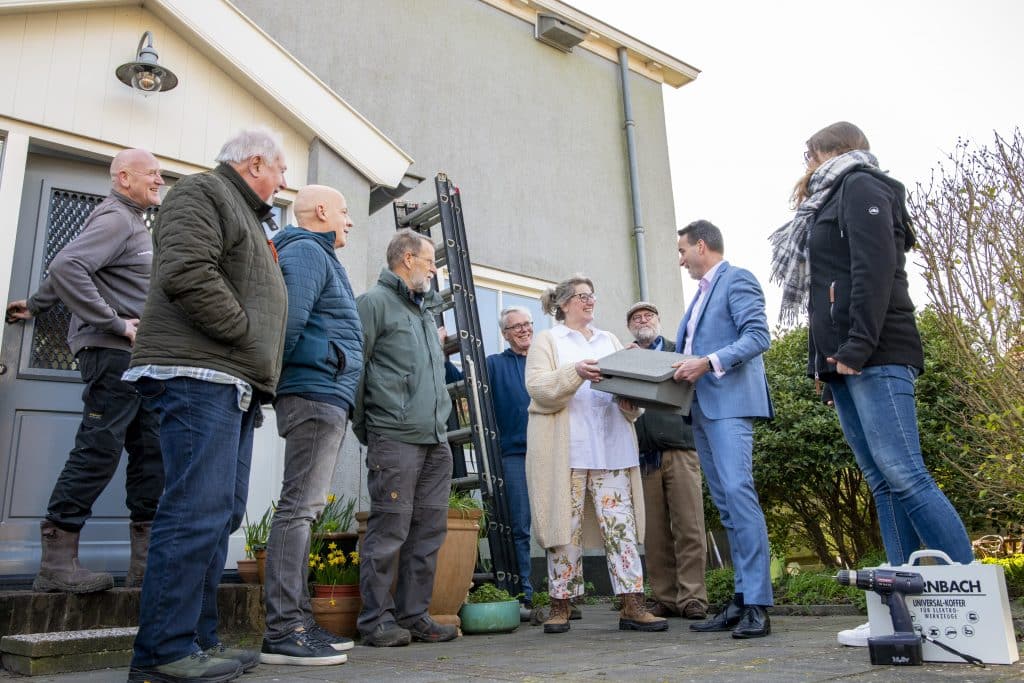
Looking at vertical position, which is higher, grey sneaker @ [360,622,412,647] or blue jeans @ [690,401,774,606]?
blue jeans @ [690,401,774,606]

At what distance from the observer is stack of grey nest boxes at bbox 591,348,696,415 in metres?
3.55

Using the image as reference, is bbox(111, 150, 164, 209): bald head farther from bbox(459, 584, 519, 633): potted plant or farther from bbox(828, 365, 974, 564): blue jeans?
bbox(828, 365, 974, 564): blue jeans

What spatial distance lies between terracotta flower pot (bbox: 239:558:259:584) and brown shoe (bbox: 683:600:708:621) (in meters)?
2.29

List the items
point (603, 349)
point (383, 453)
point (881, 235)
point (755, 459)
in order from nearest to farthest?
point (881, 235) < point (383, 453) < point (603, 349) < point (755, 459)

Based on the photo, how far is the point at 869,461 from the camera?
3.03 m

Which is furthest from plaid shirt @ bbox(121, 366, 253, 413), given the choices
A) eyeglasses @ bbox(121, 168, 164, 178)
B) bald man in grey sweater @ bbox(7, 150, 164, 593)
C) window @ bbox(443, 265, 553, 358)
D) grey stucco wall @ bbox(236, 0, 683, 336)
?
window @ bbox(443, 265, 553, 358)

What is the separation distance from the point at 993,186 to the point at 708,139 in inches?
282

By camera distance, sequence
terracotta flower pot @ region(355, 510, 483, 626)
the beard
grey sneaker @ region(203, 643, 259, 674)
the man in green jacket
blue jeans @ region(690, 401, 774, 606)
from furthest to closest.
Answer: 1. the beard
2. terracotta flower pot @ region(355, 510, 483, 626)
3. the man in green jacket
4. blue jeans @ region(690, 401, 774, 606)
5. grey sneaker @ region(203, 643, 259, 674)

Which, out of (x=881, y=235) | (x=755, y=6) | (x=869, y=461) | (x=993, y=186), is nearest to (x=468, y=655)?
(x=869, y=461)

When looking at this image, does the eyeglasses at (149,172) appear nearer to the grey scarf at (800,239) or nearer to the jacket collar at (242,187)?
the jacket collar at (242,187)

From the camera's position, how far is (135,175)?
371 centimetres

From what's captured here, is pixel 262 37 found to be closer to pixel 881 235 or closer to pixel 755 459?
pixel 881 235

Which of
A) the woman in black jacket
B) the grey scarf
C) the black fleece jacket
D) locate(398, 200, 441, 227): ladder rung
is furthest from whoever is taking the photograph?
locate(398, 200, 441, 227): ladder rung

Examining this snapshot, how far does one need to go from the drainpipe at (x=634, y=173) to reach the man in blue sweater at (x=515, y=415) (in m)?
3.20
